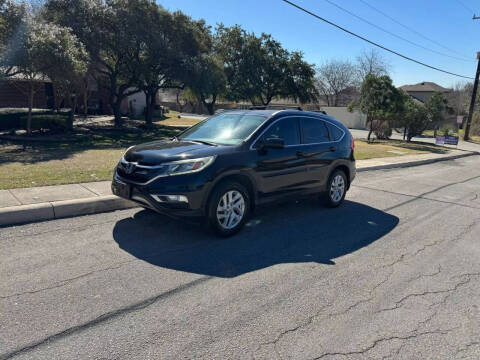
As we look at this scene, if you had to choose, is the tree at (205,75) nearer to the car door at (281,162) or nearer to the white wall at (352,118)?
the car door at (281,162)

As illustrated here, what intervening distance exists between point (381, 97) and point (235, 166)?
21166 mm

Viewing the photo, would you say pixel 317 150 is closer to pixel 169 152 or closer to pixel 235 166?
pixel 235 166

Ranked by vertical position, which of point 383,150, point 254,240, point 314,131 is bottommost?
point 254,240

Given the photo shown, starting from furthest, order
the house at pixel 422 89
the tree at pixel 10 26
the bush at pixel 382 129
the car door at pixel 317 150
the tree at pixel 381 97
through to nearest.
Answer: the house at pixel 422 89
the bush at pixel 382 129
the tree at pixel 381 97
the tree at pixel 10 26
the car door at pixel 317 150

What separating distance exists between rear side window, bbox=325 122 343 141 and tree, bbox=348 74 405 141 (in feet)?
59.5

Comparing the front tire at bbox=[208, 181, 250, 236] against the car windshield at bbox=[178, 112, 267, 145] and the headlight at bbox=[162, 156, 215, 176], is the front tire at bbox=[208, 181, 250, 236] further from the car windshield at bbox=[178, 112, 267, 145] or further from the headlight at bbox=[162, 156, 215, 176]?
the car windshield at bbox=[178, 112, 267, 145]

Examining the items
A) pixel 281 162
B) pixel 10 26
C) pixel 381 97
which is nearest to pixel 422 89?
pixel 381 97

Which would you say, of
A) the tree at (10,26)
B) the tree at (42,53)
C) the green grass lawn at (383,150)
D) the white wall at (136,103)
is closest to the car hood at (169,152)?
the tree at (42,53)

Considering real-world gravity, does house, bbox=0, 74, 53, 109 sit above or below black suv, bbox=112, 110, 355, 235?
above

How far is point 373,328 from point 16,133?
16557mm

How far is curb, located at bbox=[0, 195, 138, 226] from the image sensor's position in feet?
16.9

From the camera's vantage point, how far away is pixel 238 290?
3633 millimetres

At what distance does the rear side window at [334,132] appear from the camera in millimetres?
6918

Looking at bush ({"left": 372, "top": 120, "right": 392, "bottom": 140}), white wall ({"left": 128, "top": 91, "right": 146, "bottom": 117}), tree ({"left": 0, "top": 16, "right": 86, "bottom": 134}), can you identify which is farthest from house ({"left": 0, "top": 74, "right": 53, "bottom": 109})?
bush ({"left": 372, "top": 120, "right": 392, "bottom": 140})
